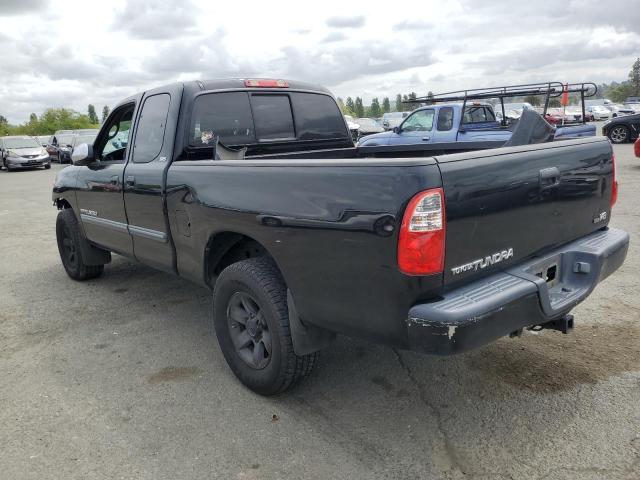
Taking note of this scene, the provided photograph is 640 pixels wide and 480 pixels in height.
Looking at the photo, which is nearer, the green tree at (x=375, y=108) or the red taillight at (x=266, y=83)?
the red taillight at (x=266, y=83)

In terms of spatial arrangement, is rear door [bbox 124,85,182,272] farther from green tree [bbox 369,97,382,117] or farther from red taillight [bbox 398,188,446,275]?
green tree [bbox 369,97,382,117]

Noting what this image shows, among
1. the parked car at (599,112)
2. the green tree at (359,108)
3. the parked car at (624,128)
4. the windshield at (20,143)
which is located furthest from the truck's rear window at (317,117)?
the green tree at (359,108)

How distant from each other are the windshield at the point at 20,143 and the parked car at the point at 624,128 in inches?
940

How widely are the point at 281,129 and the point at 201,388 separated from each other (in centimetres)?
212

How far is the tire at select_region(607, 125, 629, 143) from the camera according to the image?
19.5 m

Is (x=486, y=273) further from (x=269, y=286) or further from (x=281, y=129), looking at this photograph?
(x=281, y=129)

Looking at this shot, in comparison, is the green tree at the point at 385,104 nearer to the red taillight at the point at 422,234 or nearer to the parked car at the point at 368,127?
the parked car at the point at 368,127

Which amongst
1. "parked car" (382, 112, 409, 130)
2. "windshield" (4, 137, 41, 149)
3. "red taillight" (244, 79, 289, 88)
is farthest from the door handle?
"parked car" (382, 112, 409, 130)

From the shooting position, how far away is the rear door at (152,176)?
12.8 feet

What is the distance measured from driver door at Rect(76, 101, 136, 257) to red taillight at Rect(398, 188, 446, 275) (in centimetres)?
284

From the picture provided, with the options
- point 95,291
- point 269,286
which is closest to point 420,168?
point 269,286

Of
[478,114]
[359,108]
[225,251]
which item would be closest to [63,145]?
[478,114]

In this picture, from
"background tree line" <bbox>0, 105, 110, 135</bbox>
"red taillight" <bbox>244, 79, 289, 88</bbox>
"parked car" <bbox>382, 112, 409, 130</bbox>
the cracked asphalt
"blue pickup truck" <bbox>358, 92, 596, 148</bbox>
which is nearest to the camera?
the cracked asphalt

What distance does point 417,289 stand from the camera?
2.34 m
